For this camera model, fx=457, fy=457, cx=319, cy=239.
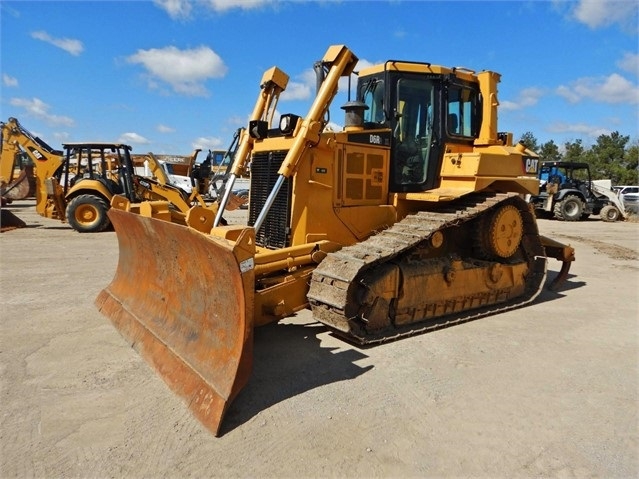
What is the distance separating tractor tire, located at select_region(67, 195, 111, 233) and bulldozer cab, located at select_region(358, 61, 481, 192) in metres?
10.2

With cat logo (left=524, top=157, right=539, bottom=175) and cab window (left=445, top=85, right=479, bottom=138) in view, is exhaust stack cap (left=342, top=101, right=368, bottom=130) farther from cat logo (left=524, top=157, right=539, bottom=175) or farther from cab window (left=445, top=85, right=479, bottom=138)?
cat logo (left=524, top=157, right=539, bottom=175)

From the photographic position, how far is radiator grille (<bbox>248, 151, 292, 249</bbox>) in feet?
17.6

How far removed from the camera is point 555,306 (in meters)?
6.46

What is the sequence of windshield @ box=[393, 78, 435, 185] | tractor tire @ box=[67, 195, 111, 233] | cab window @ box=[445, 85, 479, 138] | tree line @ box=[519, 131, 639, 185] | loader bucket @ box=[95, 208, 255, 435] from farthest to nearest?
tree line @ box=[519, 131, 639, 185] < tractor tire @ box=[67, 195, 111, 233] < cab window @ box=[445, 85, 479, 138] < windshield @ box=[393, 78, 435, 185] < loader bucket @ box=[95, 208, 255, 435]

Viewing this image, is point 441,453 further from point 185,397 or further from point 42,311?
point 42,311

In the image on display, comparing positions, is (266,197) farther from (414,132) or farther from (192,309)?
(414,132)

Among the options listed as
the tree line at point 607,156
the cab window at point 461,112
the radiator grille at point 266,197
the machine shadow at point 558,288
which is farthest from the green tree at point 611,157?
the radiator grille at point 266,197

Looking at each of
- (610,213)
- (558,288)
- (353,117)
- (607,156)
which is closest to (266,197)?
(353,117)

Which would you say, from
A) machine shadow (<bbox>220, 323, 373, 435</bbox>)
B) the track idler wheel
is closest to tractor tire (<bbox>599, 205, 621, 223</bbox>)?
the track idler wheel

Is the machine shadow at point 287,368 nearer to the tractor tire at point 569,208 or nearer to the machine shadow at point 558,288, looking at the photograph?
the machine shadow at point 558,288

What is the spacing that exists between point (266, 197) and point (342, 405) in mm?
2962

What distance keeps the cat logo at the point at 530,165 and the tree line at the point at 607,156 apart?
4489 cm

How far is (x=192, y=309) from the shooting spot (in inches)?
166

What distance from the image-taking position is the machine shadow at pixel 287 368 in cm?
353
